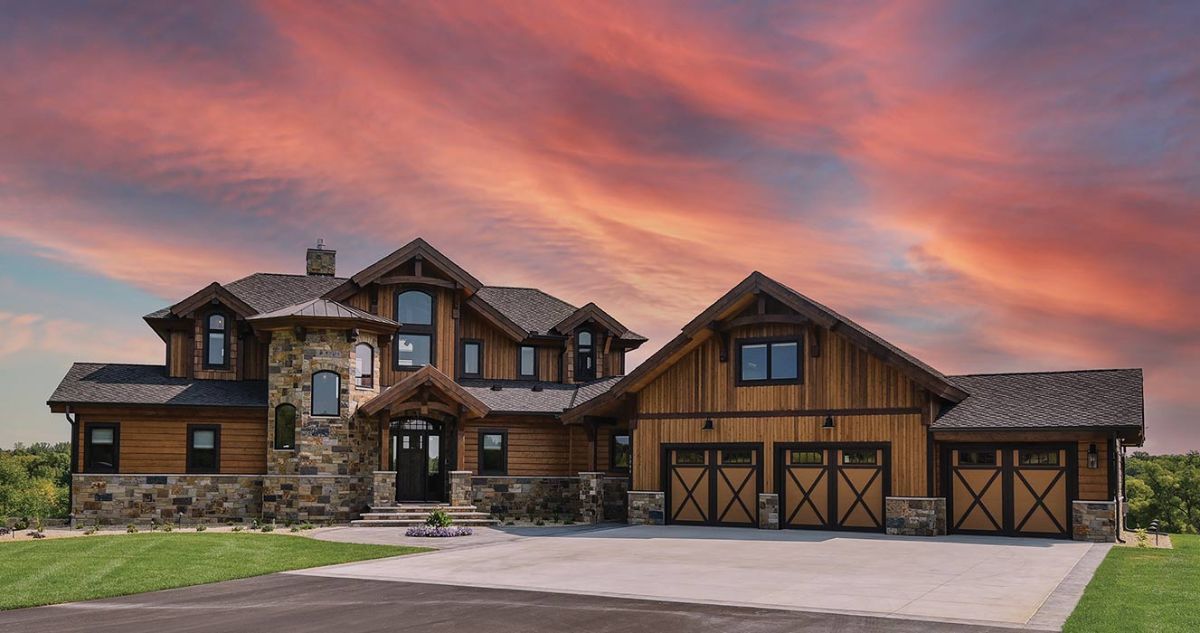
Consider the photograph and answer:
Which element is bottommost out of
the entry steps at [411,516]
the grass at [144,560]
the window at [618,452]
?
the entry steps at [411,516]

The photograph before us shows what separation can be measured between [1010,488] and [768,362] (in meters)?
6.59

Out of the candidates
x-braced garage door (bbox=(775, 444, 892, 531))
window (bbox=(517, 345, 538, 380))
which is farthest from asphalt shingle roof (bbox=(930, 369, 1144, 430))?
window (bbox=(517, 345, 538, 380))

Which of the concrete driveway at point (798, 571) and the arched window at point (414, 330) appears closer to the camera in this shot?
the concrete driveway at point (798, 571)

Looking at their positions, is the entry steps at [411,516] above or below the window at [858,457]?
below

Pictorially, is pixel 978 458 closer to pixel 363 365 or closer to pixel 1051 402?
pixel 1051 402

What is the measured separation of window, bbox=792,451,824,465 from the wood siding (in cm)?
1488

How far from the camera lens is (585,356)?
35.5 meters

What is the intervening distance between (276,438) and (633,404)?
9.90 m

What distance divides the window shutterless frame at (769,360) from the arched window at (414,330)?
1003cm

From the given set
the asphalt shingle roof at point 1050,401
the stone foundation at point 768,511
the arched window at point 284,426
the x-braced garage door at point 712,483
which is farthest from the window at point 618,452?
the asphalt shingle roof at point 1050,401

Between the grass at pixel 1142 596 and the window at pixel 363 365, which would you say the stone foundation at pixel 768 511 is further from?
the window at pixel 363 365

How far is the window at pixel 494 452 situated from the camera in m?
31.9

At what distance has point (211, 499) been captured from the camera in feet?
98.0

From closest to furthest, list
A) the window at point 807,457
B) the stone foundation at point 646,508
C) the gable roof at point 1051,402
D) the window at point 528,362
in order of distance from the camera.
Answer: the gable roof at point 1051,402 → the window at point 807,457 → the stone foundation at point 646,508 → the window at point 528,362
